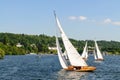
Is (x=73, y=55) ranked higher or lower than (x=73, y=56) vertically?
higher

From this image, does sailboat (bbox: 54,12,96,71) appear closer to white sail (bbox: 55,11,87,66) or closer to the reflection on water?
white sail (bbox: 55,11,87,66)

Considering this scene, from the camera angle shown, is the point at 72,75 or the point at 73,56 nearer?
the point at 72,75

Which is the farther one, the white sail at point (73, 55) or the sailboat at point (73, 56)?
the sailboat at point (73, 56)

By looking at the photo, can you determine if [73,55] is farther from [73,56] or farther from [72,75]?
[72,75]

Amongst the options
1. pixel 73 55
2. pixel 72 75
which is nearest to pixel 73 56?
pixel 73 55

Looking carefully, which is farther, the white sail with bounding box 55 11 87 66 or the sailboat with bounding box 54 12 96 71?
the sailboat with bounding box 54 12 96 71

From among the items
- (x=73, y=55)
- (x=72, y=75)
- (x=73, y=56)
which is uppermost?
(x=73, y=55)

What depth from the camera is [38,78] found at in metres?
76.6

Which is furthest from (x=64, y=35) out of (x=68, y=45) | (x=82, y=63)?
(x=82, y=63)

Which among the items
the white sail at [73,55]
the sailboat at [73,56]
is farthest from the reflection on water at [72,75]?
the white sail at [73,55]

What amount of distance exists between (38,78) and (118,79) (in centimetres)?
1695

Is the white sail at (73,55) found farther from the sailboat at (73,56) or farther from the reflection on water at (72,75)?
the reflection on water at (72,75)

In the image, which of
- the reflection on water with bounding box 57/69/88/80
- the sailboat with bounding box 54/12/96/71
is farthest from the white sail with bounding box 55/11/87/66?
the reflection on water with bounding box 57/69/88/80

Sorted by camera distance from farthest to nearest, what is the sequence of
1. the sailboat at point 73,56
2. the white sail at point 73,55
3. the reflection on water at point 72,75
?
1. the sailboat at point 73,56
2. the white sail at point 73,55
3. the reflection on water at point 72,75
